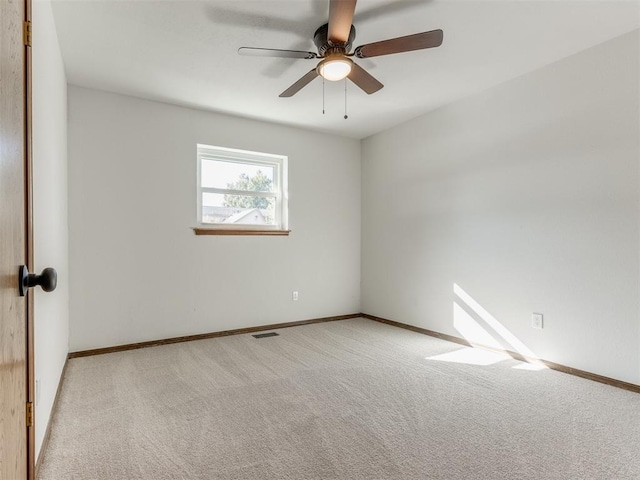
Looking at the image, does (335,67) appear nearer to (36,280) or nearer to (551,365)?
(36,280)

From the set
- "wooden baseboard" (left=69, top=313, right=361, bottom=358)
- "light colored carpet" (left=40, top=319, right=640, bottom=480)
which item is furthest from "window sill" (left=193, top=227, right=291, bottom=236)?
"light colored carpet" (left=40, top=319, right=640, bottom=480)

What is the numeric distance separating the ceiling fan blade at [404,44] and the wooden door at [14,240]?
5.36 ft

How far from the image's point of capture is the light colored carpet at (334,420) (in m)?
1.56

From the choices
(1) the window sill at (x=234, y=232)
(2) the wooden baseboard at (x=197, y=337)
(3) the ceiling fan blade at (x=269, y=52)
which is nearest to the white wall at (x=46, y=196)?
(2) the wooden baseboard at (x=197, y=337)

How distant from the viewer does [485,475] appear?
1500 mm

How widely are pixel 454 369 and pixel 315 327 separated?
1810 millimetres

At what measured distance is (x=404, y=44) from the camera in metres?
2.01

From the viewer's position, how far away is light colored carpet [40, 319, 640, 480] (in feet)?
5.12

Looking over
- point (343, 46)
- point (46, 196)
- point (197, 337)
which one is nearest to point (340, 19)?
point (343, 46)

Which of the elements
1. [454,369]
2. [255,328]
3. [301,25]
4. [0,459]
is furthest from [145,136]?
[454,369]

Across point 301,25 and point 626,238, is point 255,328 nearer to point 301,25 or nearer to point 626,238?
point 301,25

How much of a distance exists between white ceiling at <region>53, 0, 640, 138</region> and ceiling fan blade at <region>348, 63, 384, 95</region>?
302 millimetres

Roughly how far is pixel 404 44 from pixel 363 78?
428mm

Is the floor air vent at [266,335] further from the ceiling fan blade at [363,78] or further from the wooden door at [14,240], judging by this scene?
the wooden door at [14,240]
